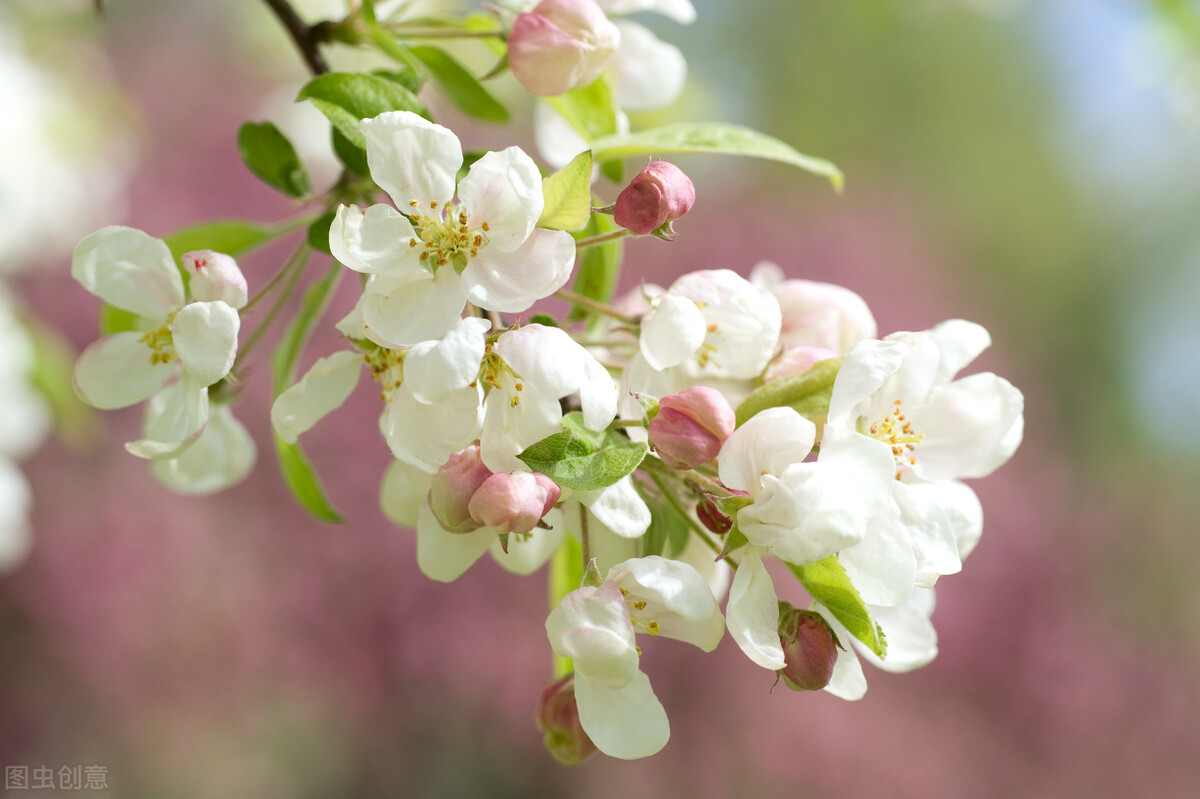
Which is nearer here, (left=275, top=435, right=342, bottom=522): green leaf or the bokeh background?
(left=275, top=435, right=342, bottom=522): green leaf

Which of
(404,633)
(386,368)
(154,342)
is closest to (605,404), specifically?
(386,368)

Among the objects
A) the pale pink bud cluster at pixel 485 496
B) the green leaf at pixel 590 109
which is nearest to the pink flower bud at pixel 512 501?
the pale pink bud cluster at pixel 485 496

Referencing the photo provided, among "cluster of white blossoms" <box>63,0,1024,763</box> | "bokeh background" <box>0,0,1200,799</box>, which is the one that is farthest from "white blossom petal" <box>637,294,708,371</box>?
"bokeh background" <box>0,0,1200,799</box>

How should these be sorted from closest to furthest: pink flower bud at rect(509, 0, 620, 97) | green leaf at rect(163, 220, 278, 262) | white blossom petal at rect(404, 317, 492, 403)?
white blossom petal at rect(404, 317, 492, 403), pink flower bud at rect(509, 0, 620, 97), green leaf at rect(163, 220, 278, 262)

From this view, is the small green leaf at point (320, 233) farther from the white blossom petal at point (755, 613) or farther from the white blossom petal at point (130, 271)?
the white blossom petal at point (755, 613)

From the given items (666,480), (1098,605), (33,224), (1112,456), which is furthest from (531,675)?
(1112,456)

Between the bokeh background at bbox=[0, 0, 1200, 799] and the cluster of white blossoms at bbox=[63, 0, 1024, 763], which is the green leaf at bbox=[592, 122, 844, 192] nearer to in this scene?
the cluster of white blossoms at bbox=[63, 0, 1024, 763]

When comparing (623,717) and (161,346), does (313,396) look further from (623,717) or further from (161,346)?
(623,717)
